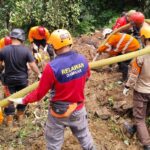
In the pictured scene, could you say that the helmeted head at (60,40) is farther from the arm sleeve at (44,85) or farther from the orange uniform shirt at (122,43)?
the orange uniform shirt at (122,43)

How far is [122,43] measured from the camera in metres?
8.06

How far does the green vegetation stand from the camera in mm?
13914

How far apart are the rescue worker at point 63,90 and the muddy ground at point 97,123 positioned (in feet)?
3.38

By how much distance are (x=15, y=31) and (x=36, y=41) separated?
9.91 feet

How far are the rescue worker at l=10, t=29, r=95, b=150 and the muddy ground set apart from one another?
3.38 feet

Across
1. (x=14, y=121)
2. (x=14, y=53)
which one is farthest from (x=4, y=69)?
(x=14, y=121)

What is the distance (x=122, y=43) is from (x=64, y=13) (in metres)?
6.33

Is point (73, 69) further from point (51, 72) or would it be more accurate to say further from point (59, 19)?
point (59, 19)

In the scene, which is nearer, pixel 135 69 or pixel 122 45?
pixel 135 69

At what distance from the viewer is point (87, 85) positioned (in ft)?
28.1

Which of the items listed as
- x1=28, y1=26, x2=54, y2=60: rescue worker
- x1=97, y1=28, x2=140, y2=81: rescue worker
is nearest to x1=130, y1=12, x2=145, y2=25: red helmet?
x1=97, y1=28, x2=140, y2=81: rescue worker

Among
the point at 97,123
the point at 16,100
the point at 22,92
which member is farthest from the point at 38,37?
the point at 16,100

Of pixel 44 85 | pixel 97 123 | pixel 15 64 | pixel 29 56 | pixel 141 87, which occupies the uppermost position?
pixel 44 85

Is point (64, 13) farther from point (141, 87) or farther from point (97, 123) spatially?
point (141, 87)
